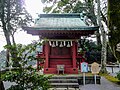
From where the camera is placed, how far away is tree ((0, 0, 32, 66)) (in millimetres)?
22431

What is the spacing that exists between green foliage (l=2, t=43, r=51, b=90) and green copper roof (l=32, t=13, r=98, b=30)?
9.35 meters

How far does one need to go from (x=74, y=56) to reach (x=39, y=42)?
387 inches

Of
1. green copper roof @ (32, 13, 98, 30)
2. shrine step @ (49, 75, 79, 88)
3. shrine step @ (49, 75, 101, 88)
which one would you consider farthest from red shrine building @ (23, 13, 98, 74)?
shrine step @ (49, 75, 79, 88)

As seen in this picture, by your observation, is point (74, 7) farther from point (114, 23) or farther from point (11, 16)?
point (114, 23)

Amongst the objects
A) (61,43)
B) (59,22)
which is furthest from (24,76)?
(59,22)

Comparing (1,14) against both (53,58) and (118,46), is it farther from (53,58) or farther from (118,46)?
(118,46)

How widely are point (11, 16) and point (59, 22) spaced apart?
7.68 meters

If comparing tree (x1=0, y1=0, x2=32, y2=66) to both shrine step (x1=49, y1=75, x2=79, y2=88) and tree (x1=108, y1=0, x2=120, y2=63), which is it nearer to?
shrine step (x1=49, y1=75, x2=79, y2=88)

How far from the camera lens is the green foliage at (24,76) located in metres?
6.13

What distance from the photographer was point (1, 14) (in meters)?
22.4

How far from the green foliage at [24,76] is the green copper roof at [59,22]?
30.7 ft

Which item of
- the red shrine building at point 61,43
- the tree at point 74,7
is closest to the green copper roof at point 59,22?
the red shrine building at point 61,43

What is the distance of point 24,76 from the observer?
6199 millimetres

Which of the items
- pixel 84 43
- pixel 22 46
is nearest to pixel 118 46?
pixel 22 46
